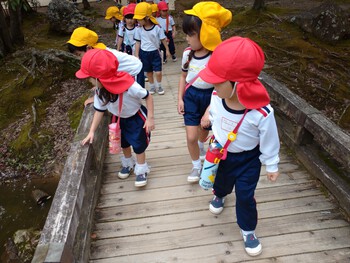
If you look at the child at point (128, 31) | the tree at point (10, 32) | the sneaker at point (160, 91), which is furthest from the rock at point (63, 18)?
the sneaker at point (160, 91)

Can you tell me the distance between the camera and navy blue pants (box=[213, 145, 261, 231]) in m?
2.09

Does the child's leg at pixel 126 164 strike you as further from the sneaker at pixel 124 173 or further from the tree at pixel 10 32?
the tree at pixel 10 32

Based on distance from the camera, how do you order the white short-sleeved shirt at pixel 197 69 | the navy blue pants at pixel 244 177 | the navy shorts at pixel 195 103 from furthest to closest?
the navy shorts at pixel 195 103 → the white short-sleeved shirt at pixel 197 69 → the navy blue pants at pixel 244 177

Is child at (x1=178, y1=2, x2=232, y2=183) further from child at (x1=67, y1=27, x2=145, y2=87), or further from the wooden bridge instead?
child at (x1=67, y1=27, x2=145, y2=87)

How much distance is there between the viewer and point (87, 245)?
2283mm

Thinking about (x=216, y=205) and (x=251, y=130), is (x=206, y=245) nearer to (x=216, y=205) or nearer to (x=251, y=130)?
(x=216, y=205)

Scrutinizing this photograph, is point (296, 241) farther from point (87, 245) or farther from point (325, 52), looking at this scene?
point (325, 52)

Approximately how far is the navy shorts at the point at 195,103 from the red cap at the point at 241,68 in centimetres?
A: 100

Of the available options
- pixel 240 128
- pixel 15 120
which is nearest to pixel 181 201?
pixel 240 128

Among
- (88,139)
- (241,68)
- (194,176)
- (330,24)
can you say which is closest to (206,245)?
(194,176)

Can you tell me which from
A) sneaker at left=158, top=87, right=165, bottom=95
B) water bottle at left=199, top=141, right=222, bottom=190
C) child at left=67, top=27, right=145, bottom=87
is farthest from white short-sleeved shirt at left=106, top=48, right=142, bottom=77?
sneaker at left=158, top=87, right=165, bottom=95

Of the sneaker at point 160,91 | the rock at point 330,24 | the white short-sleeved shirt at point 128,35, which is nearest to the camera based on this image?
the white short-sleeved shirt at point 128,35

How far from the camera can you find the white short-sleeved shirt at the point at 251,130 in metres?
1.87

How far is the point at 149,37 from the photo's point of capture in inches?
197
